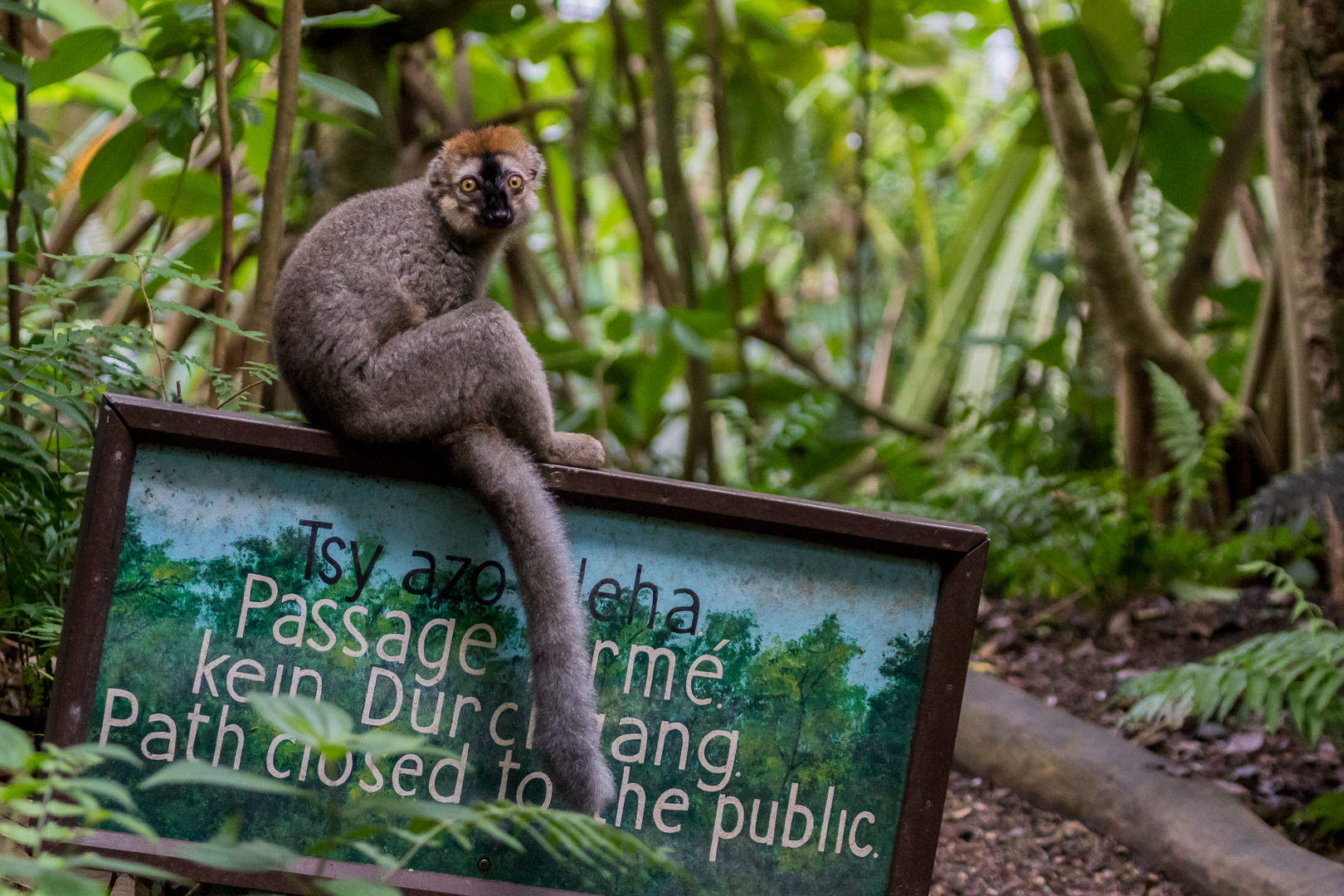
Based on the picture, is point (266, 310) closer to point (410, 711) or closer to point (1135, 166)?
point (410, 711)

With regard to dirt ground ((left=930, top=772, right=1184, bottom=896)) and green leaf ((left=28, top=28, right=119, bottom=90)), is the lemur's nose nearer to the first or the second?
green leaf ((left=28, top=28, right=119, bottom=90))

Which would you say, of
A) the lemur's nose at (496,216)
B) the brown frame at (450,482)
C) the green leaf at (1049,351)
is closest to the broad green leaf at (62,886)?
the brown frame at (450,482)

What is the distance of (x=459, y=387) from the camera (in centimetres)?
197

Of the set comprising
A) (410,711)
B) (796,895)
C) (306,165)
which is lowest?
(796,895)

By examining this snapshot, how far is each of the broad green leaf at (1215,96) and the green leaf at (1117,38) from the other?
188mm

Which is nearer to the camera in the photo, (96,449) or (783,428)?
(96,449)

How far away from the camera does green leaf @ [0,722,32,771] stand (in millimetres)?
1128

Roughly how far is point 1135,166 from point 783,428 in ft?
6.62

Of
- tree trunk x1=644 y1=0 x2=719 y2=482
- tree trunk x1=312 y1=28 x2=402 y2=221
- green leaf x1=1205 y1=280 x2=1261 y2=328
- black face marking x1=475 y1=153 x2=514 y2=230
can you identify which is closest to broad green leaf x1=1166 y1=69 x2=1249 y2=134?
green leaf x1=1205 y1=280 x2=1261 y2=328

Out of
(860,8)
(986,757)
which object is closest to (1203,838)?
(986,757)

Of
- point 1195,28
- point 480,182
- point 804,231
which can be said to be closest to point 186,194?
point 480,182

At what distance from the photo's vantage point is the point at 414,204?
2250mm

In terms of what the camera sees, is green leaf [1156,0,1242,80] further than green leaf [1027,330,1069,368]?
No

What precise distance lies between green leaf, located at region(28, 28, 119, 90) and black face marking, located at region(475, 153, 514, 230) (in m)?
1.13
